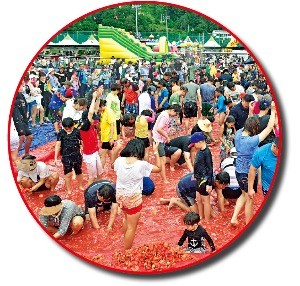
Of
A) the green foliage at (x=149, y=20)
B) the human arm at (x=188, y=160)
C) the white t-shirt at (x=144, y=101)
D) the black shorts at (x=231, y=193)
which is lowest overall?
the black shorts at (x=231, y=193)

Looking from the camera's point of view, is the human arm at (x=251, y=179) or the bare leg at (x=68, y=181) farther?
the bare leg at (x=68, y=181)

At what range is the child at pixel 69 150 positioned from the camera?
2.63m

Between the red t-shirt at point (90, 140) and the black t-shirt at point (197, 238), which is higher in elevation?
the red t-shirt at point (90, 140)

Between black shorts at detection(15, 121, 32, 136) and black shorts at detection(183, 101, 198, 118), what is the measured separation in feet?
2.57

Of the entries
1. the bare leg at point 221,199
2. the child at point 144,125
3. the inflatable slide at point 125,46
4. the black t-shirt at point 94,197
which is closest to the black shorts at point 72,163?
the black t-shirt at point 94,197

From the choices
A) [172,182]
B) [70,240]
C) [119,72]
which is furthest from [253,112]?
[70,240]

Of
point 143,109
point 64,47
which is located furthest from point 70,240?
point 64,47

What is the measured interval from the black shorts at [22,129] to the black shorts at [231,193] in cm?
101

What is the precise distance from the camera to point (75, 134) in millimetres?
2635

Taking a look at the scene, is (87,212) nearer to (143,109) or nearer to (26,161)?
(26,161)

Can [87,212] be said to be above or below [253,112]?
below

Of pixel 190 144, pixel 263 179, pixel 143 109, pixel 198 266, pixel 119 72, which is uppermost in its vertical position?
pixel 119 72

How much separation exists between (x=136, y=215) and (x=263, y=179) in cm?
64

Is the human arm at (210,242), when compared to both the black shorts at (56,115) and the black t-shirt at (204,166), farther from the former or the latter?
the black shorts at (56,115)
